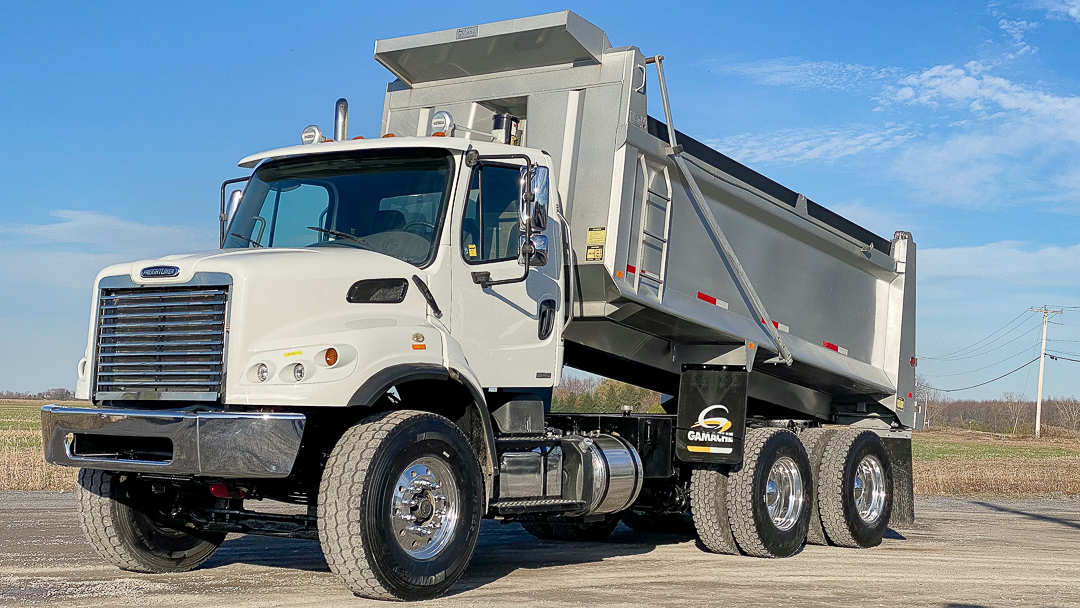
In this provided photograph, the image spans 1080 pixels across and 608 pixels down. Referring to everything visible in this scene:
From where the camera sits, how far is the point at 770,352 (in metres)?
10.0

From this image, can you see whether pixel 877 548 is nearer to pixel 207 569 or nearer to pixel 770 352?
pixel 770 352

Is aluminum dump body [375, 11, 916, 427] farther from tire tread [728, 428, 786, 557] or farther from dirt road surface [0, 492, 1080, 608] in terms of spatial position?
dirt road surface [0, 492, 1080, 608]

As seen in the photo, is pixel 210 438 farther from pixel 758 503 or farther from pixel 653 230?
pixel 758 503

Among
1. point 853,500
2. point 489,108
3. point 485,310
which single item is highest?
point 489,108

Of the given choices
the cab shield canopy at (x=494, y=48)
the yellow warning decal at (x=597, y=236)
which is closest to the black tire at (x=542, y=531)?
the yellow warning decal at (x=597, y=236)

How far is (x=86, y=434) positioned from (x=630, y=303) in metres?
3.93

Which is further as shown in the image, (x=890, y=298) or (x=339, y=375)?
(x=890, y=298)

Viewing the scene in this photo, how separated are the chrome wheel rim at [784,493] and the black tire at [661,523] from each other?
1.24 meters

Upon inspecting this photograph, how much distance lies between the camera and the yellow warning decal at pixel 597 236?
8.09m

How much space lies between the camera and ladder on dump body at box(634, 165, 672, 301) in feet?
27.8

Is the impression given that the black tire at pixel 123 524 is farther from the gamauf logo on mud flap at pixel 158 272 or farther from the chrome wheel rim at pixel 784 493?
the chrome wheel rim at pixel 784 493

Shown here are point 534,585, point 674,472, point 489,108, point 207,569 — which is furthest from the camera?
point 674,472

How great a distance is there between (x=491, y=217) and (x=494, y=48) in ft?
6.47

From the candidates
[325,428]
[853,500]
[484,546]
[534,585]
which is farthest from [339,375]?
[853,500]
